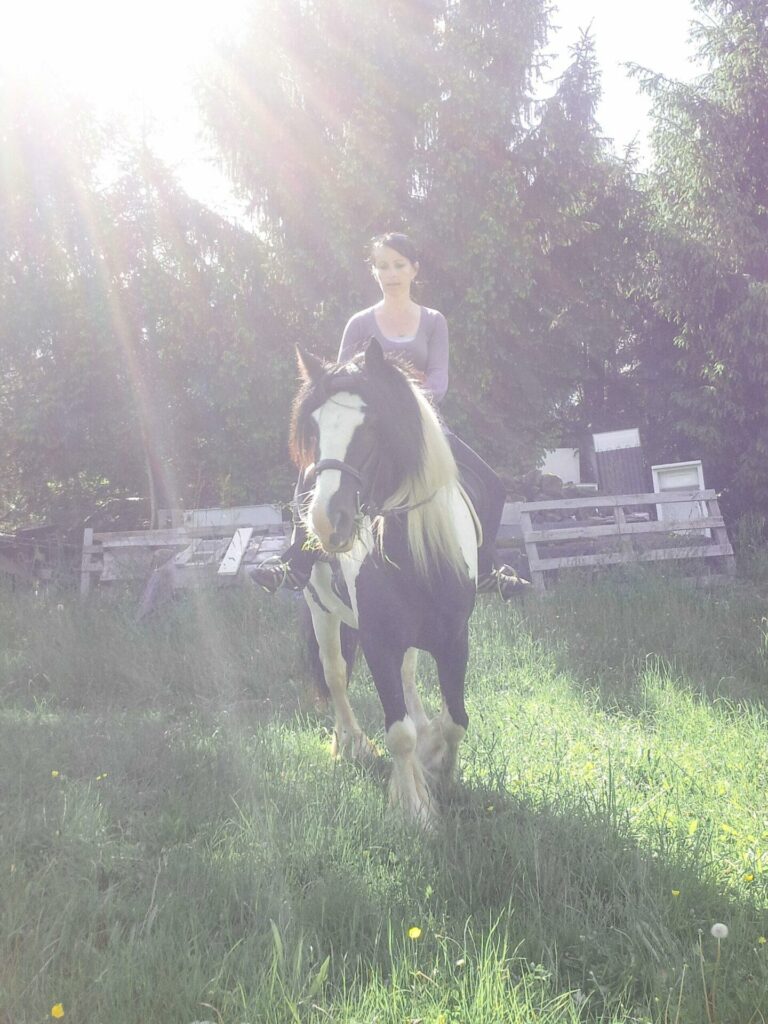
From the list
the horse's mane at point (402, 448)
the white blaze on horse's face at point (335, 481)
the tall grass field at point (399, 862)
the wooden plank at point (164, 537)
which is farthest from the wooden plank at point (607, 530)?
the white blaze on horse's face at point (335, 481)

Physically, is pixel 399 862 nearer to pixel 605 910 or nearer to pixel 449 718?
pixel 605 910

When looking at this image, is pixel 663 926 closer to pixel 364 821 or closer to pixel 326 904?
pixel 326 904

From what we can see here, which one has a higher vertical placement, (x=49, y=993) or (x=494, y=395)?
(x=494, y=395)

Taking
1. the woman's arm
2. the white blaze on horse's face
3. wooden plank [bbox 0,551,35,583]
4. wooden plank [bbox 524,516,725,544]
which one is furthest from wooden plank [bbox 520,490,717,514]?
the white blaze on horse's face

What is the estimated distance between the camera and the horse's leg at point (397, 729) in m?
3.98

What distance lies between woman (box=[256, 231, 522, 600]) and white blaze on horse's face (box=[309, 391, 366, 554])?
3.32 ft

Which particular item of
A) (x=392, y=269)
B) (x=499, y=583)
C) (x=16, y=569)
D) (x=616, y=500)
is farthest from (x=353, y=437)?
(x=16, y=569)

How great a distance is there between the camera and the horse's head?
3.37 meters

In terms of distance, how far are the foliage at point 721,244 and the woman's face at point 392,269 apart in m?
12.2

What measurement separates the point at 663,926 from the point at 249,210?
15.1m

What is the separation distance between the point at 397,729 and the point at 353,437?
1.44 metres

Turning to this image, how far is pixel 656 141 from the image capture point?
16.8 metres

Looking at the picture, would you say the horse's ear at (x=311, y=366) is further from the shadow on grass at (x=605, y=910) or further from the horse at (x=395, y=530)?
the shadow on grass at (x=605, y=910)

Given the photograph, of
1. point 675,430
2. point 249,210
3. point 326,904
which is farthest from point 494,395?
point 326,904
